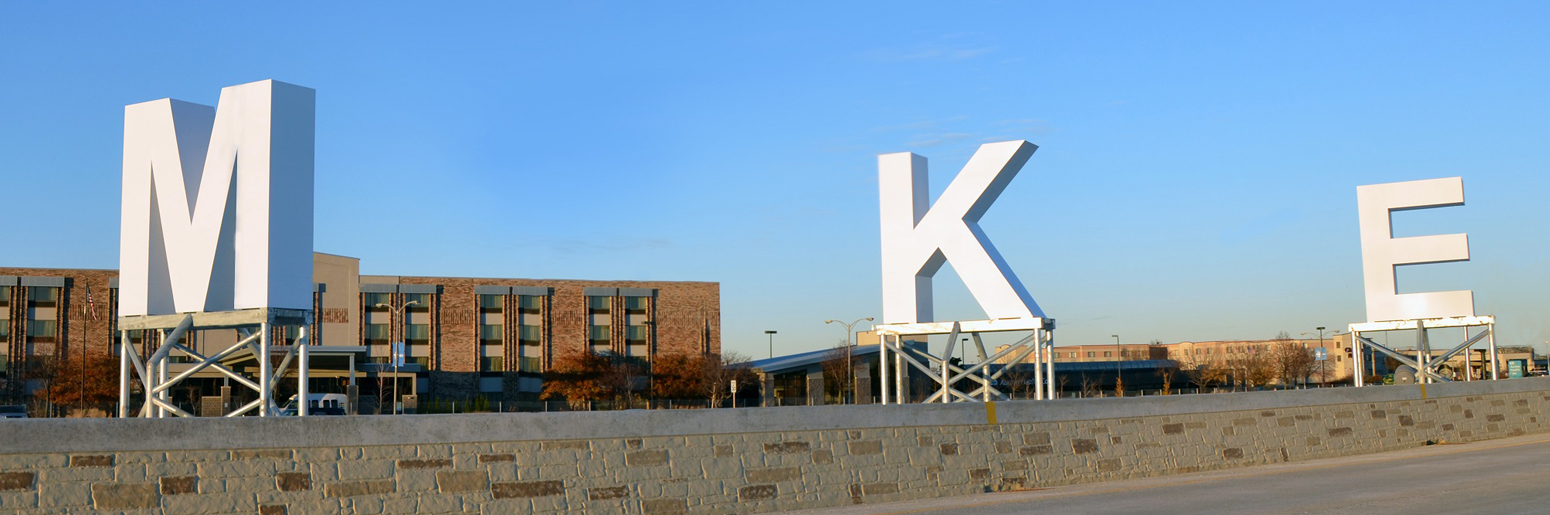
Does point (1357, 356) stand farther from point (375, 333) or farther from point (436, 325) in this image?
point (375, 333)

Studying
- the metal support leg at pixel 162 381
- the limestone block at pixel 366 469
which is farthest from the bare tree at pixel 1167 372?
the limestone block at pixel 366 469

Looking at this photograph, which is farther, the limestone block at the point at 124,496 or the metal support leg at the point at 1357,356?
the metal support leg at the point at 1357,356

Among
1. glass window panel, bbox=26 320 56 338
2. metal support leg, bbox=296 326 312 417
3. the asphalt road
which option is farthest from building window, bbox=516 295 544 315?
the asphalt road

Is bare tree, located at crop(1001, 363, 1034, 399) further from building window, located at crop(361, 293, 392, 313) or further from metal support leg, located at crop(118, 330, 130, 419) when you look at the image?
metal support leg, located at crop(118, 330, 130, 419)

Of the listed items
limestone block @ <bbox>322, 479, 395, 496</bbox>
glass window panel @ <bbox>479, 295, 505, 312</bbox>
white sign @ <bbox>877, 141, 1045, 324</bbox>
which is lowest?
limestone block @ <bbox>322, 479, 395, 496</bbox>

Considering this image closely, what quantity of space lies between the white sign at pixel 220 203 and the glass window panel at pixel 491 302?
250ft

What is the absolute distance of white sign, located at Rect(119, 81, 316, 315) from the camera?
66.1 ft

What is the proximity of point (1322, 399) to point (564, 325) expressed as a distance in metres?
77.9

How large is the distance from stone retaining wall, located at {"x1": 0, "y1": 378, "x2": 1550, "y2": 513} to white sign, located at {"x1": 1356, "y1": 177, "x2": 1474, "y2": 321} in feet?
44.6

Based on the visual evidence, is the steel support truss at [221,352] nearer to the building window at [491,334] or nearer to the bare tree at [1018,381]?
the building window at [491,334]

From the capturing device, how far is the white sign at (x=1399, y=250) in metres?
34.0

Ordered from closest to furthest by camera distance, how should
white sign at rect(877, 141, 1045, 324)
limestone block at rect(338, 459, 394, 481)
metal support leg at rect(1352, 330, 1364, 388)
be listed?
1. limestone block at rect(338, 459, 394, 481)
2. white sign at rect(877, 141, 1045, 324)
3. metal support leg at rect(1352, 330, 1364, 388)

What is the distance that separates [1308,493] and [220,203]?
662 inches

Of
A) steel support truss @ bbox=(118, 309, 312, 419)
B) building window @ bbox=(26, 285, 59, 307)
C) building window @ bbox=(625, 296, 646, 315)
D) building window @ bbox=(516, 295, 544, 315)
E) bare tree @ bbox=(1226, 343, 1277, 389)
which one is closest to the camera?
steel support truss @ bbox=(118, 309, 312, 419)
